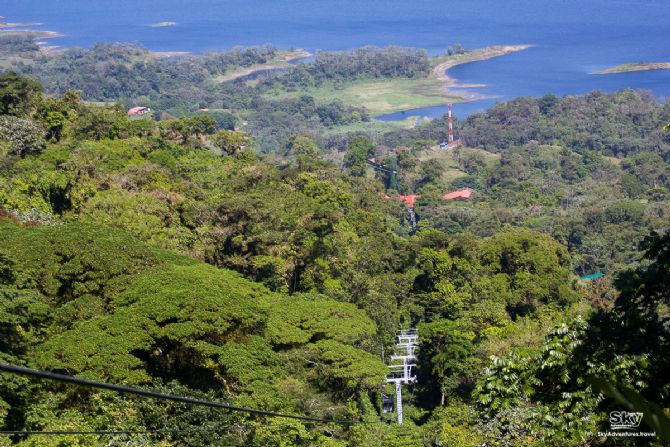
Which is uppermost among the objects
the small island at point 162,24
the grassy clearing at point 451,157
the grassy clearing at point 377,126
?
the small island at point 162,24

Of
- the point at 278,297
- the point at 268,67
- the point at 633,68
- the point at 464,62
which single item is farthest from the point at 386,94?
the point at 278,297

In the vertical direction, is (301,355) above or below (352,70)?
below

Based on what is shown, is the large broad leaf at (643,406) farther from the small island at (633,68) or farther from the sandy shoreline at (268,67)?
the sandy shoreline at (268,67)

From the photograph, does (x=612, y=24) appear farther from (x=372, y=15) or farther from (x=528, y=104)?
(x=528, y=104)

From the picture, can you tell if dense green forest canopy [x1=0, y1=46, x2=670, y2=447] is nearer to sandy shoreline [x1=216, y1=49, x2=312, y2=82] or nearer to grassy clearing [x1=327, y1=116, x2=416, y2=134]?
grassy clearing [x1=327, y1=116, x2=416, y2=134]

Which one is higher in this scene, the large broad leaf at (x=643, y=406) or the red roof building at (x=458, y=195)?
the large broad leaf at (x=643, y=406)

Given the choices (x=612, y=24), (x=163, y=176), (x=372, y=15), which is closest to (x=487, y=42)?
(x=612, y=24)

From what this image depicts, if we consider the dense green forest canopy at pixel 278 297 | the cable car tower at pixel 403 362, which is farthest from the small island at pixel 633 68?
the cable car tower at pixel 403 362
